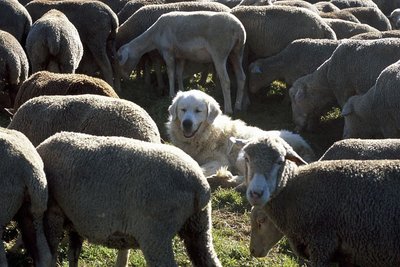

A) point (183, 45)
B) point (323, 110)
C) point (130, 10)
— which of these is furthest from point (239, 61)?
point (130, 10)

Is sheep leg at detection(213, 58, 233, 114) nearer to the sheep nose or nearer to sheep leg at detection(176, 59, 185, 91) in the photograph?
sheep leg at detection(176, 59, 185, 91)

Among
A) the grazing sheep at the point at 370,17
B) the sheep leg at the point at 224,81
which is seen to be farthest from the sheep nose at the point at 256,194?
the grazing sheep at the point at 370,17

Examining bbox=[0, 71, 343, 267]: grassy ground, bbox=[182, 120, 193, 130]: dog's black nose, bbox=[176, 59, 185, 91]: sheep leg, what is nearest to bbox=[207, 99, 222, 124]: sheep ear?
bbox=[182, 120, 193, 130]: dog's black nose

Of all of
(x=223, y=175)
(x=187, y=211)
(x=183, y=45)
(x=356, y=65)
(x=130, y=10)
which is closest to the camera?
(x=187, y=211)

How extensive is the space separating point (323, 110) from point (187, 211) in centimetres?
679

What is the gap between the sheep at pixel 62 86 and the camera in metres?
8.91

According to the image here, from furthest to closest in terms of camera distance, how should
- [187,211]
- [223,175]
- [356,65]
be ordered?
[356,65] → [223,175] → [187,211]

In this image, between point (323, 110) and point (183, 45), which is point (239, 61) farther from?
point (323, 110)

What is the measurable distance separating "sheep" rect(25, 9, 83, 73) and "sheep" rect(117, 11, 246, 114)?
7.26 feet

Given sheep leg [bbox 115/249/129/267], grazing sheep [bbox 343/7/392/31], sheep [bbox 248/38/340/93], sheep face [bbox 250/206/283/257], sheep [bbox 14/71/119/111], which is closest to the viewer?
sheep leg [bbox 115/249/129/267]

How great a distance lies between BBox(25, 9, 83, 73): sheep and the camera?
1138 centimetres

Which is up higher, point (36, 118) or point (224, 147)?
point (36, 118)

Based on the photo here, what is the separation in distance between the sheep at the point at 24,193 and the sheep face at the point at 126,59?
7.77 meters

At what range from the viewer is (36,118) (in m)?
7.77
